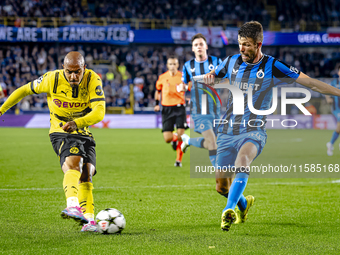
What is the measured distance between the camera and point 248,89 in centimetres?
479

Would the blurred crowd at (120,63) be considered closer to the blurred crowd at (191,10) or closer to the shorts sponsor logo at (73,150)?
the blurred crowd at (191,10)

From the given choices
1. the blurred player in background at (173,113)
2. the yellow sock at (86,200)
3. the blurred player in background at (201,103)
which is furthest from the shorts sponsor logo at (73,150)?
the blurred player in background at (173,113)

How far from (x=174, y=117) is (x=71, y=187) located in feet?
19.8

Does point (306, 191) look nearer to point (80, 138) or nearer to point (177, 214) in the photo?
point (177, 214)

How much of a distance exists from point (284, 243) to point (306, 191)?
314 centimetres

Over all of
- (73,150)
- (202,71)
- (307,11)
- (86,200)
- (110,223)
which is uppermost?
(307,11)

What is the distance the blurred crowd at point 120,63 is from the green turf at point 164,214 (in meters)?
14.9

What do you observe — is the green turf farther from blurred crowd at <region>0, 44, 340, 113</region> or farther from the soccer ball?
blurred crowd at <region>0, 44, 340, 113</region>

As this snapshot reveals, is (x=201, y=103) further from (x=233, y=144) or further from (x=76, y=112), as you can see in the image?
(x=76, y=112)

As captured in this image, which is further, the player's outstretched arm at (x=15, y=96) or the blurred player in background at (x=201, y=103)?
the blurred player in background at (x=201, y=103)

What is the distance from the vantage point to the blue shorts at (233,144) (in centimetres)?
Answer: 469

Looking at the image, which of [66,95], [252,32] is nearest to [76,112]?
[66,95]

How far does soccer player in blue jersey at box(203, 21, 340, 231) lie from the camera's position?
180 inches

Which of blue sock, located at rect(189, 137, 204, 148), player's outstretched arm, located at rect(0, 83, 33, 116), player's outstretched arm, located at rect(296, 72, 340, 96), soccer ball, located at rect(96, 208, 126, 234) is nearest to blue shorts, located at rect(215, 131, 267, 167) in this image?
player's outstretched arm, located at rect(296, 72, 340, 96)
